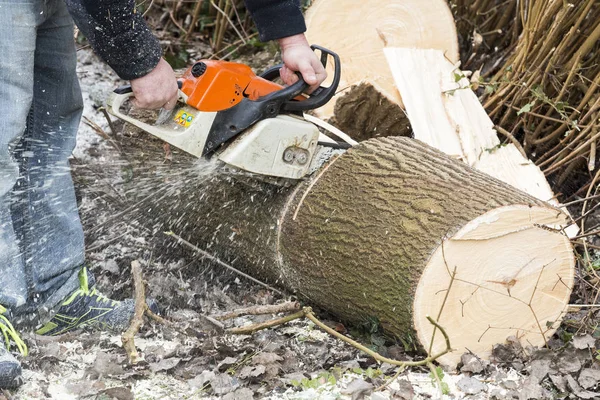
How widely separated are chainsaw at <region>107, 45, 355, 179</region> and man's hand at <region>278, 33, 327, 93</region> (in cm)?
4

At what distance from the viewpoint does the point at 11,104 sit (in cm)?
257

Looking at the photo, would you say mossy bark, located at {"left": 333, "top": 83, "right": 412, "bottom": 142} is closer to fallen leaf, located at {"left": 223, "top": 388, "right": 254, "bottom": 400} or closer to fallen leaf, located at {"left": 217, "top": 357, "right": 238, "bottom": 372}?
fallen leaf, located at {"left": 217, "top": 357, "right": 238, "bottom": 372}

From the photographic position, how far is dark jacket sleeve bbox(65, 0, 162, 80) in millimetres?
2443

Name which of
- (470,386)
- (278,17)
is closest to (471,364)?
(470,386)

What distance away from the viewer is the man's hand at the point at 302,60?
2896 mm

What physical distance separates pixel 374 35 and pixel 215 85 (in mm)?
1716

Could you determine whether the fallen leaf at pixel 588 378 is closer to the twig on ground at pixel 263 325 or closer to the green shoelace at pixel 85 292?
the twig on ground at pixel 263 325

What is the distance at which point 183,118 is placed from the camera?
2.77m

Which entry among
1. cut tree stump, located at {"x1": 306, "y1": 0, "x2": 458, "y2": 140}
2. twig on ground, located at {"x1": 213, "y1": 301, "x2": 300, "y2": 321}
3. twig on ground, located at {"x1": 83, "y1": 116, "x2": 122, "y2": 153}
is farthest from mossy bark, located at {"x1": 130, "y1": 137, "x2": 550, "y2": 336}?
twig on ground, located at {"x1": 83, "y1": 116, "x2": 122, "y2": 153}

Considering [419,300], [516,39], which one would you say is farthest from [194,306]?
[516,39]

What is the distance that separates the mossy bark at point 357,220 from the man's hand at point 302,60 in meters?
0.35

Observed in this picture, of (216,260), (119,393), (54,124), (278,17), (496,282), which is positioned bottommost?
(216,260)

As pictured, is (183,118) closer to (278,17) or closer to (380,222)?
(278,17)

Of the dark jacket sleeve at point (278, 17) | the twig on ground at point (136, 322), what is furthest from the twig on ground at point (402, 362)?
the dark jacket sleeve at point (278, 17)
